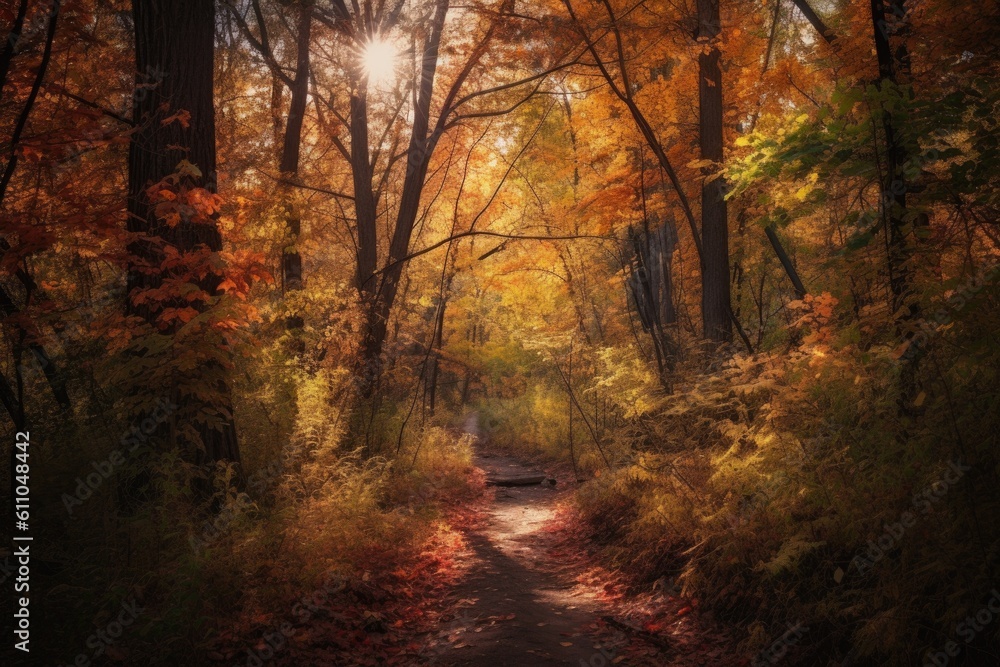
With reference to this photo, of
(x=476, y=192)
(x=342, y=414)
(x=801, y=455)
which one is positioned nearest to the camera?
(x=801, y=455)

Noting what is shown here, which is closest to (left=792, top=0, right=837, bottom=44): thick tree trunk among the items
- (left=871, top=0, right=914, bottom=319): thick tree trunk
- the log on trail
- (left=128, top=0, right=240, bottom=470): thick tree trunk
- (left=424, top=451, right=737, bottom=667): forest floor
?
(left=871, top=0, right=914, bottom=319): thick tree trunk

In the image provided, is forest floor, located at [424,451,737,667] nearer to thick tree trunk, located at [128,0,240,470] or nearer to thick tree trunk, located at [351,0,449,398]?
thick tree trunk, located at [128,0,240,470]

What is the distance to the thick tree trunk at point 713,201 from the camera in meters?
9.18

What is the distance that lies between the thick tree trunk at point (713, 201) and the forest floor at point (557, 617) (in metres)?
4.15

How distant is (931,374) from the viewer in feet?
14.6

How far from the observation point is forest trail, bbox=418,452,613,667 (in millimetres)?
4852

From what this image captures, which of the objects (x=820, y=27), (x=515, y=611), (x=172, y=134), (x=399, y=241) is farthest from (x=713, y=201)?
(x=172, y=134)

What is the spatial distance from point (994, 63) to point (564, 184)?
14942 mm

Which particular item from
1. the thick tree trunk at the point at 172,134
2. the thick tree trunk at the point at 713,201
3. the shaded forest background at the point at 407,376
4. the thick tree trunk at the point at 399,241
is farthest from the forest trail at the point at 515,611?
the thick tree trunk at the point at 713,201

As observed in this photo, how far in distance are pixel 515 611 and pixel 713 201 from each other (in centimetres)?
682

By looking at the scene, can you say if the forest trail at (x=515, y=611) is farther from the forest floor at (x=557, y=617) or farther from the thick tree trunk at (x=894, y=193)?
the thick tree trunk at (x=894, y=193)

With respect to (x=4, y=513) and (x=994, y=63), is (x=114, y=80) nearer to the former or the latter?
(x=4, y=513)

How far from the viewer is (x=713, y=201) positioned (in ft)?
30.3

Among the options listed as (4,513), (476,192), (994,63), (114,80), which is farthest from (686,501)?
(476,192)
